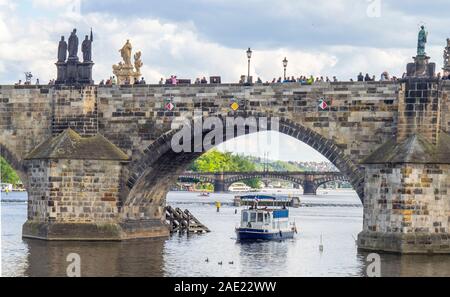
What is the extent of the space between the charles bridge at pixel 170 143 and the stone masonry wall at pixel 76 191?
0.05 metres

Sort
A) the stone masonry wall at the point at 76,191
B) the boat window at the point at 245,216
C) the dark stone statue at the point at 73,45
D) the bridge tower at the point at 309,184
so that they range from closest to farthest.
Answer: the stone masonry wall at the point at 76,191 < the dark stone statue at the point at 73,45 < the boat window at the point at 245,216 < the bridge tower at the point at 309,184

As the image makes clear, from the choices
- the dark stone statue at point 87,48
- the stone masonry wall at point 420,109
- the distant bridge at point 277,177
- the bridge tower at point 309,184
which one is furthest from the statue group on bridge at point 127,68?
the bridge tower at point 309,184

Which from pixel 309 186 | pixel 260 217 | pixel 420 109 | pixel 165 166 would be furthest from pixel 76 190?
pixel 309 186

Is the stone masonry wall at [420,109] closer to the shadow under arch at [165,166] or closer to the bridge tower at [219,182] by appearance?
the shadow under arch at [165,166]

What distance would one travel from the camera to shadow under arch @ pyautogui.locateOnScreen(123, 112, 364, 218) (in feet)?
192

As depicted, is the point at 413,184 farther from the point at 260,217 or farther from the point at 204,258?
the point at 260,217

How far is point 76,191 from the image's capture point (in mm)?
61750

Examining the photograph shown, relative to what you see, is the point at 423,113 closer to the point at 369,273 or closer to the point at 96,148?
the point at 369,273

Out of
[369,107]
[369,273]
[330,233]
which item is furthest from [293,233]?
[369,273]

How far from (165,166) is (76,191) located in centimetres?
599

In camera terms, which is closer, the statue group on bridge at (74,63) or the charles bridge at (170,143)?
the charles bridge at (170,143)

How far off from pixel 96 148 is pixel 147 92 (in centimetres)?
407

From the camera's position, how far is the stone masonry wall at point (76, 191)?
6166 centimetres

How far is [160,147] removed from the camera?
63.0 metres
